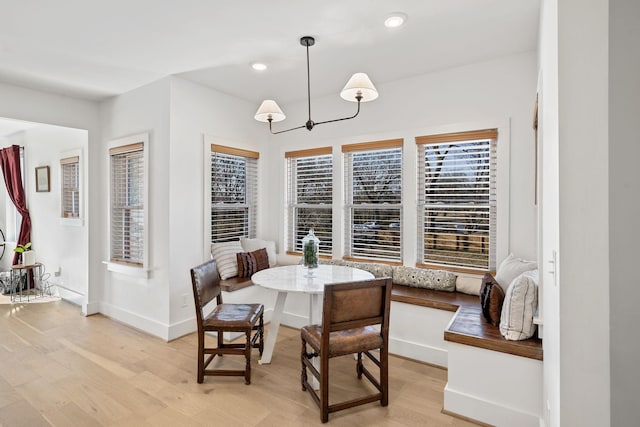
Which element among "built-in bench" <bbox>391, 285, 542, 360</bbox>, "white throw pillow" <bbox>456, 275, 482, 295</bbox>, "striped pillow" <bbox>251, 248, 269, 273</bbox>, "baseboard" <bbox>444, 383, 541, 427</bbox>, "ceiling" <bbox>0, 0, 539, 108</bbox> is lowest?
"baseboard" <bbox>444, 383, 541, 427</bbox>

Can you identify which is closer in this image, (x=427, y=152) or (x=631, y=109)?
(x=631, y=109)

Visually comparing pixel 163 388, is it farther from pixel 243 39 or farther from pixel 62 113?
pixel 62 113

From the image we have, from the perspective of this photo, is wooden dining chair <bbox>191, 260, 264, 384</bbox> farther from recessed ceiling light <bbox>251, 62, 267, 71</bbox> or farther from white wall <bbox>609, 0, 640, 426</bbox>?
white wall <bbox>609, 0, 640, 426</bbox>

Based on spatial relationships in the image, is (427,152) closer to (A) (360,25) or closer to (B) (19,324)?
(A) (360,25)

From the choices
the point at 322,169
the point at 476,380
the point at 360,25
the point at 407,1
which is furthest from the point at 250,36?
the point at 476,380

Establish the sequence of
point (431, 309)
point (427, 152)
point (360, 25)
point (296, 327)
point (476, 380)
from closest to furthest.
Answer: point (476, 380)
point (360, 25)
point (431, 309)
point (427, 152)
point (296, 327)

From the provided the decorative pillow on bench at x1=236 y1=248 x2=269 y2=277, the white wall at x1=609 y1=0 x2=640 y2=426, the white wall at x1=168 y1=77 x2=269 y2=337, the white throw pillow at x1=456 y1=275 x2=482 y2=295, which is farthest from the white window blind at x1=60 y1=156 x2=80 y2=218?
the white wall at x1=609 y1=0 x2=640 y2=426

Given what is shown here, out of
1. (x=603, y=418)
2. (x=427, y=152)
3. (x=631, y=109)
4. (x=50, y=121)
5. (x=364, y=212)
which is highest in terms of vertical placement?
(x=50, y=121)

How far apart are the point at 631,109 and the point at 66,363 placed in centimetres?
405

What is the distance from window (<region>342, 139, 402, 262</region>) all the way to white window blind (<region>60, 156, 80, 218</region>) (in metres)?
3.52

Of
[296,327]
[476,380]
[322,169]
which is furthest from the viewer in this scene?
[322,169]

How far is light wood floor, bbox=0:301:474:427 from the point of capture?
2.22 metres

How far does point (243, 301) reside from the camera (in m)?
3.65

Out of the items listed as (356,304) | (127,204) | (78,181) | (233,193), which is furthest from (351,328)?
(78,181)
